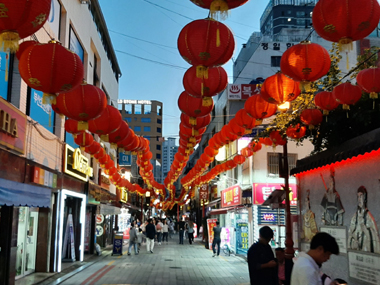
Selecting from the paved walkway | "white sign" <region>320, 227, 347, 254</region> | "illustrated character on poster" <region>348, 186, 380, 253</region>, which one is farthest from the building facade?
"white sign" <region>320, 227, 347, 254</region>

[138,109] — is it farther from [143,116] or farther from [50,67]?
[50,67]

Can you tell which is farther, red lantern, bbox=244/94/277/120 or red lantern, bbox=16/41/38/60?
red lantern, bbox=244/94/277/120

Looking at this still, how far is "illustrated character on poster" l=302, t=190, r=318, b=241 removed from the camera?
11.3 m

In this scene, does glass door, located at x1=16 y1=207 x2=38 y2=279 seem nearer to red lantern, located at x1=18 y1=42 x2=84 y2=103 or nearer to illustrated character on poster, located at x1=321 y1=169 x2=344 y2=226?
red lantern, located at x1=18 y1=42 x2=84 y2=103

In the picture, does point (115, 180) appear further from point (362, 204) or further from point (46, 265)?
point (362, 204)

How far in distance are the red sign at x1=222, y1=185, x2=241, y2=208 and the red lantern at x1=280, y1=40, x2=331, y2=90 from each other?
1916 cm

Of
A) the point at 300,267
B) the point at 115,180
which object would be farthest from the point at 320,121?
the point at 115,180

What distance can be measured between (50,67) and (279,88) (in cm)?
453

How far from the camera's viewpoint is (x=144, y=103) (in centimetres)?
12275

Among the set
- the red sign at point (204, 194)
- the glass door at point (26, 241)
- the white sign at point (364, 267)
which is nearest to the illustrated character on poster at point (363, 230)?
the white sign at point (364, 267)

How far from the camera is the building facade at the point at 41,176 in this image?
37.1 ft

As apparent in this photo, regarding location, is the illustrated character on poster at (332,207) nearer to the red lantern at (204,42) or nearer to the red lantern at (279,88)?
the red lantern at (279,88)

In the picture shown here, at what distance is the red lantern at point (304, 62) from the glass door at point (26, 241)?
1063 cm

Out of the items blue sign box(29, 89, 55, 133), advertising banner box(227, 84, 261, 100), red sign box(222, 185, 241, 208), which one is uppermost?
advertising banner box(227, 84, 261, 100)
